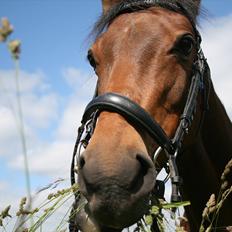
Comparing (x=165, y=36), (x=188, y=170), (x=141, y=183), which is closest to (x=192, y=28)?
(x=165, y=36)

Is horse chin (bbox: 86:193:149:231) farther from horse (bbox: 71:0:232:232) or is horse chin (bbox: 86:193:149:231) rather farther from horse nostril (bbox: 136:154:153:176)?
horse nostril (bbox: 136:154:153:176)

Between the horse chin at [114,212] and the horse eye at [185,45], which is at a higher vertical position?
the horse eye at [185,45]

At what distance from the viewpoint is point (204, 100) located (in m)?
4.15

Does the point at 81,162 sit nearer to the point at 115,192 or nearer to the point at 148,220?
the point at 115,192

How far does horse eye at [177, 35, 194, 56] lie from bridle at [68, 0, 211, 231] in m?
0.23

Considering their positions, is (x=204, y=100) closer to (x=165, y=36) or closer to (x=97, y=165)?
(x=165, y=36)

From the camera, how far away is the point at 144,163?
8.46ft

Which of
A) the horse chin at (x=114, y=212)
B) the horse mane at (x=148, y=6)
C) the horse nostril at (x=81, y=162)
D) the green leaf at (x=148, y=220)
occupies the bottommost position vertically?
the green leaf at (x=148, y=220)

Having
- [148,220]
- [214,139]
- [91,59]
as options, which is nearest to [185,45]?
[91,59]

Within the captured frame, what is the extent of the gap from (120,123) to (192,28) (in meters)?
1.92

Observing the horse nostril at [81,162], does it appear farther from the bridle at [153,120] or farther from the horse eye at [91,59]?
the horse eye at [91,59]

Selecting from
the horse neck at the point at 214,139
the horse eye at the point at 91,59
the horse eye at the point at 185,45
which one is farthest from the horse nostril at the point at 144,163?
the horse neck at the point at 214,139

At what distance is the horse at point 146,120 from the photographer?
7.94ft

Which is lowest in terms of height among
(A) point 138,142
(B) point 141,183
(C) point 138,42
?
(B) point 141,183
